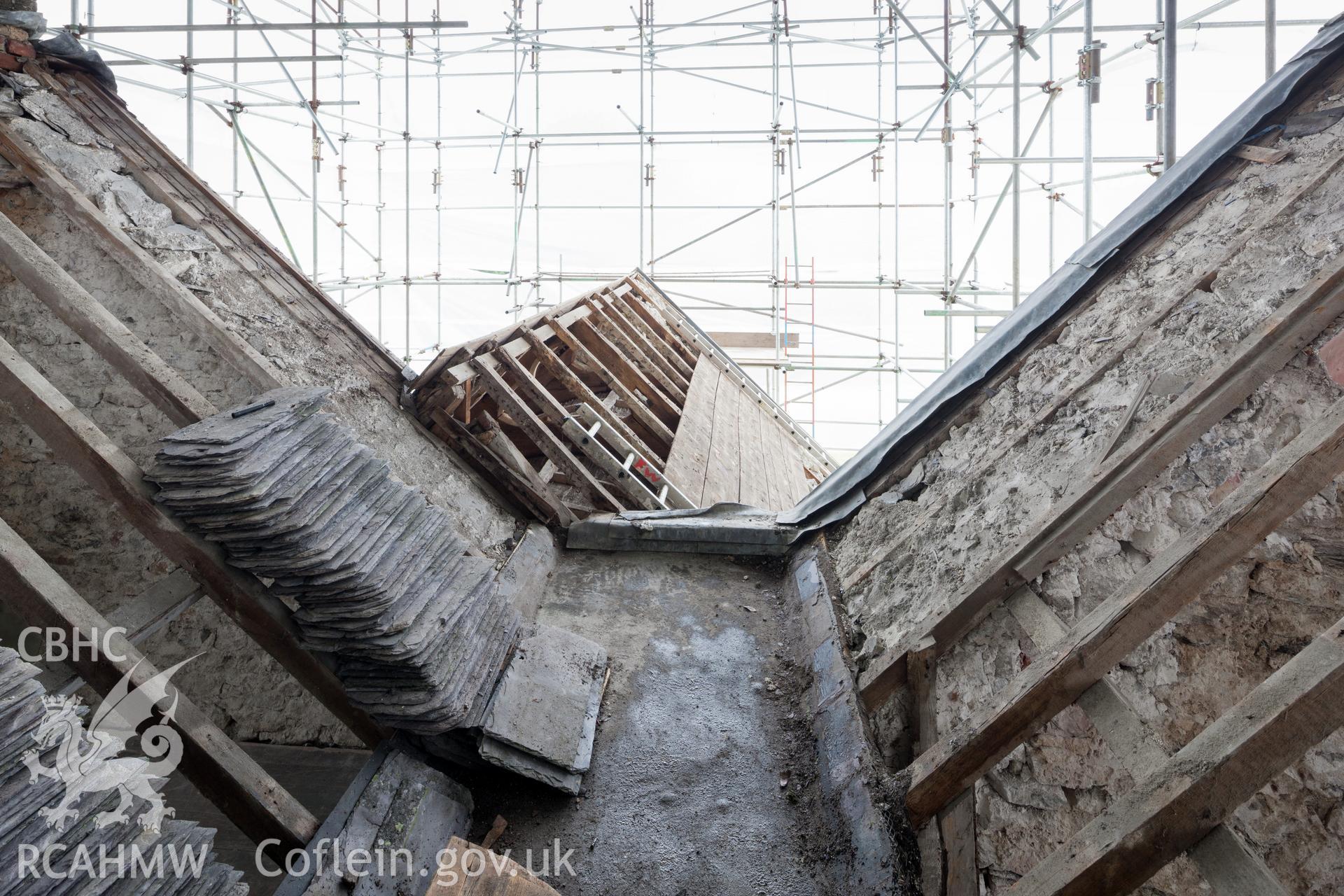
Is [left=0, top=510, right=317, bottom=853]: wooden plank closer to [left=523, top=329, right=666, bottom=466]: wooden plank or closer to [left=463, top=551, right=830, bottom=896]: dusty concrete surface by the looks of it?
[left=463, top=551, right=830, bottom=896]: dusty concrete surface

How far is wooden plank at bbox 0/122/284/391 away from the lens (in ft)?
9.91

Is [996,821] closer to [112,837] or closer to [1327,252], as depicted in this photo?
[1327,252]

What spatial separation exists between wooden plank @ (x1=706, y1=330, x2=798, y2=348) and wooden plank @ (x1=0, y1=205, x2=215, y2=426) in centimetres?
922

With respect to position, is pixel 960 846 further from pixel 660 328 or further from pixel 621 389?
pixel 660 328

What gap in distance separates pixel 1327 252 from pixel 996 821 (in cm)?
164

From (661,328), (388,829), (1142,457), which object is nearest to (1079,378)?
(1142,457)

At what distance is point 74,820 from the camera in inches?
56.4

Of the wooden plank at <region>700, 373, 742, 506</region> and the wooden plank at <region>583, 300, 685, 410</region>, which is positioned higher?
the wooden plank at <region>583, 300, 685, 410</region>

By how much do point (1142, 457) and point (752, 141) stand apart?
30.9 ft

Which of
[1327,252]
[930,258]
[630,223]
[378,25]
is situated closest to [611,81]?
[630,223]

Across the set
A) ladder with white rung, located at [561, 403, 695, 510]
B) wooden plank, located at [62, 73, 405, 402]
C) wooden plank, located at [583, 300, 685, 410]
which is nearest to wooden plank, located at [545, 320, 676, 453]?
wooden plank, located at [583, 300, 685, 410]

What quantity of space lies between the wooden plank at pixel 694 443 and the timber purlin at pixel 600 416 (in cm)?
1

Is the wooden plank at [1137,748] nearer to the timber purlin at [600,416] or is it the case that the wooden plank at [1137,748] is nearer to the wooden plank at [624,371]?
the timber purlin at [600,416]

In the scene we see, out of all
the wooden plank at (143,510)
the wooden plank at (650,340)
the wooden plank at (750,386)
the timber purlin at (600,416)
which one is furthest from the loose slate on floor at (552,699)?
the wooden plank at (750,386)
